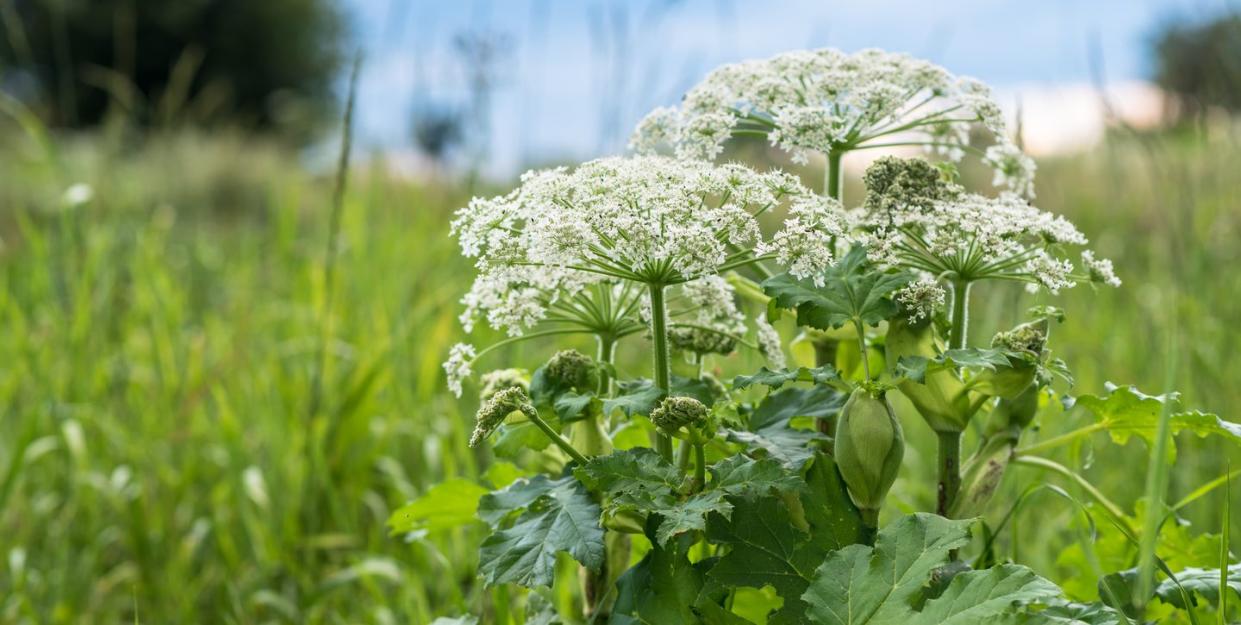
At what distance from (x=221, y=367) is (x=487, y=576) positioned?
2.47 metres

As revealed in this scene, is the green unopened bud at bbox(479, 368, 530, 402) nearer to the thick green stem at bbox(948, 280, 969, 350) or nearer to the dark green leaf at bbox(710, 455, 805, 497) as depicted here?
the dark green leaf at bbox(710, 455, 805, 497)

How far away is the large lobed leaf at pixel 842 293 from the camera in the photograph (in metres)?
1.23

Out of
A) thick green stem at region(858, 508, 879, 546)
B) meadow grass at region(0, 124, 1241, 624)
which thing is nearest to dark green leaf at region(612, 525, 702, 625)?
thick green stem at region(858, 508, 879, 546)

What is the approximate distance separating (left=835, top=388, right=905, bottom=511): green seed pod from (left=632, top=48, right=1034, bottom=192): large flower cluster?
1.04 feet

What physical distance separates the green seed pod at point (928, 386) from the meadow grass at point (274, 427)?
0.82 m

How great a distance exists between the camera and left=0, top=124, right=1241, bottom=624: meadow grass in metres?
2.62

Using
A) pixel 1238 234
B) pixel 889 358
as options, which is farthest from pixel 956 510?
pixel 1238 234

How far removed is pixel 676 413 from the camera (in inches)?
46.1

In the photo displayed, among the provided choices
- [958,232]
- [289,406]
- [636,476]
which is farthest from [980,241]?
[289,406]

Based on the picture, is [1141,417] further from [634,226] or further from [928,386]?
[634,226]

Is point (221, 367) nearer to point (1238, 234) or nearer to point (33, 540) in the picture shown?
point (33, 540)

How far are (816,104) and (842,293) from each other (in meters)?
0.32

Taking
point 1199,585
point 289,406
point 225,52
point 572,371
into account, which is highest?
point 225,52

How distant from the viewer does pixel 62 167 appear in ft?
11.2
